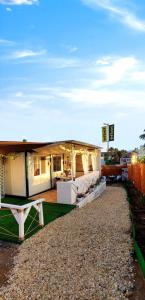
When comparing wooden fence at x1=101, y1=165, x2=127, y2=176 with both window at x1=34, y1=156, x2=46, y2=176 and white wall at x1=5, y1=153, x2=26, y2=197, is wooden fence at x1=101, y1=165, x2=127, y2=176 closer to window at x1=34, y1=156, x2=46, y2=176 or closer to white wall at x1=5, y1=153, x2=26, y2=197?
window at x1=34, y1=156, x2=46, y2=176

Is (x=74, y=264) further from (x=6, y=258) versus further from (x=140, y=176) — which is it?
(x=140, y=176)

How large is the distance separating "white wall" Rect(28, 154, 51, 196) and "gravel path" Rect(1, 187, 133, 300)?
A: 5381mm

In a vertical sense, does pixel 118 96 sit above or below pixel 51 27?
below

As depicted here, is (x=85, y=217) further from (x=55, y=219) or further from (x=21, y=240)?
(x=21, y=240)

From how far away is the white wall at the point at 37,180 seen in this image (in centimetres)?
1345

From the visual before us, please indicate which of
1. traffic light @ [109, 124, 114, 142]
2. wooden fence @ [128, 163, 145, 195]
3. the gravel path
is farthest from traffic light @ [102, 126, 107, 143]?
the gravel path

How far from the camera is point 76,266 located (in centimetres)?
512

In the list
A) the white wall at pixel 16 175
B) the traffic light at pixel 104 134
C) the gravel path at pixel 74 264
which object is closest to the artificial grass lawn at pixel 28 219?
the gravel path at pixel 74 264

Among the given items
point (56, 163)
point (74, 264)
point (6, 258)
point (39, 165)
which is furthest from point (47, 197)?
point (74, 264)

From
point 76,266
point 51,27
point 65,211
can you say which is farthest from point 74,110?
point 76,266

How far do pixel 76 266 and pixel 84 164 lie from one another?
13.6m

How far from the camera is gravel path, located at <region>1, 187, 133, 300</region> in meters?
4.18

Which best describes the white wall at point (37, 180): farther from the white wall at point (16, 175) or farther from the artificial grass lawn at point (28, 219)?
the artificial grass lawn at point (28, 219)

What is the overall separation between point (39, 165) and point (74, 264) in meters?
9.73
